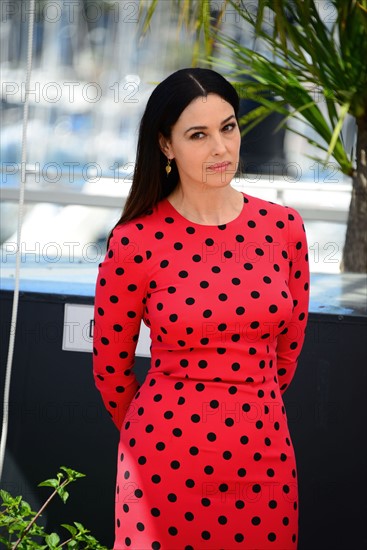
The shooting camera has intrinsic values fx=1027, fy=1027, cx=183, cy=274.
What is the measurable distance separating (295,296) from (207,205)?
26 centimetres

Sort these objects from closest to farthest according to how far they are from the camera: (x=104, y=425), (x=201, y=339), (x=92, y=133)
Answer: (x=201, y=339) < (x=104, y=425) < (x=92, y=133)

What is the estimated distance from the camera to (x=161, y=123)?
1.96 meters

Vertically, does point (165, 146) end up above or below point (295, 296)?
above

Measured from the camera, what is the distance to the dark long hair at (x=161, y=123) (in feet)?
6.27

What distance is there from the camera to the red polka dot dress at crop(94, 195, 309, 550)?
1853 mm

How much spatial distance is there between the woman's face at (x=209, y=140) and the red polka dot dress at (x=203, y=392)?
125 millimetres

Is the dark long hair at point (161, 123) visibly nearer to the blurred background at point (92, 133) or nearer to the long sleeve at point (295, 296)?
the long sleeve at point (295, 296)

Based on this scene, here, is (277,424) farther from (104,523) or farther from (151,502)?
(104,523)

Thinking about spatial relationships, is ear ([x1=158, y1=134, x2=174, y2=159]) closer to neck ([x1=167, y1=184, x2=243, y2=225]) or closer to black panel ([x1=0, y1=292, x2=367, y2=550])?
neck ([x1=167, y1=184, x2=243, y2=225])

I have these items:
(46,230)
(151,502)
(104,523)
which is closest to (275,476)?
(151,502)

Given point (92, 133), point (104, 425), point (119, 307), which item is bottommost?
point (104, 425)

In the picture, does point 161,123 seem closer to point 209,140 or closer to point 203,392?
point 209,140

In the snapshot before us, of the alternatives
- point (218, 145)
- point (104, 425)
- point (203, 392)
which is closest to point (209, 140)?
point (218, 145)

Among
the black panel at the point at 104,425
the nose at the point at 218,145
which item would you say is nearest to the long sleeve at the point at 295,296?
the nose at the point at 218,145
